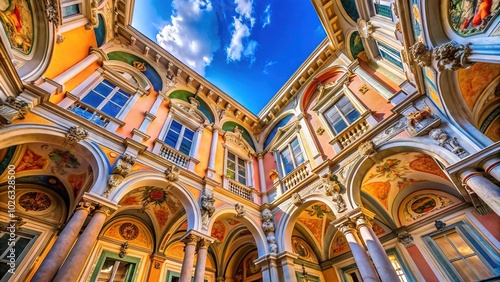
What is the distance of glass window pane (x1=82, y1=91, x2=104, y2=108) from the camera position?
7026mm

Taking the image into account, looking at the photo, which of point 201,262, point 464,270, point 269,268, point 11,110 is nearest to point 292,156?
point 269,268

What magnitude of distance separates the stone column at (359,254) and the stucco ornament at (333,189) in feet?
1.61

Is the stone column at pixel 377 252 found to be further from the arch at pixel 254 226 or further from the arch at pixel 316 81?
the arch at pixel 316 81

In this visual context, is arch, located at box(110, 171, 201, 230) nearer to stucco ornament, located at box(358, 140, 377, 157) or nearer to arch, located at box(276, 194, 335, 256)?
arch, located at box(276, 194, 335, 256)

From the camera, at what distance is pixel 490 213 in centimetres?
563

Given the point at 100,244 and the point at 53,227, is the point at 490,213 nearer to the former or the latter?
the point at 100,244

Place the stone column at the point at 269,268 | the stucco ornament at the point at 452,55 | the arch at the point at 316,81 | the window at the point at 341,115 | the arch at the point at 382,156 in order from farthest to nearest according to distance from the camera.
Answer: the arch at the point at 316,81 → the window at the point at 341,115 → the stone column at the point at 269,268 → the arch at the point at 382,156 → the stucco ornament at the point at 452,55

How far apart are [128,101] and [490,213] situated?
39.9 feet

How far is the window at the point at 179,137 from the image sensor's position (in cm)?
852

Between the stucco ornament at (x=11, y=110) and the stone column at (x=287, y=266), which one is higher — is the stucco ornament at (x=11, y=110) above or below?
above

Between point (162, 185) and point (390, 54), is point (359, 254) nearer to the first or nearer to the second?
point (162, 185)

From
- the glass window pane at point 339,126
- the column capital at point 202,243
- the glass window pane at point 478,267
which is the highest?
the glass window pane at point 339,126

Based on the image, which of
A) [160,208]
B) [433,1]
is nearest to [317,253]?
[160,208]

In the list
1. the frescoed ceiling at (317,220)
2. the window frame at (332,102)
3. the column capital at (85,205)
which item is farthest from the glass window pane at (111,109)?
the window frame at (332,102)
